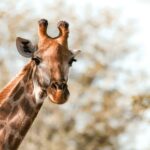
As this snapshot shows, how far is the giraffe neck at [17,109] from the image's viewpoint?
15.4m

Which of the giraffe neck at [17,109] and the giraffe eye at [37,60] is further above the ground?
the giraffe eye at [37,60]

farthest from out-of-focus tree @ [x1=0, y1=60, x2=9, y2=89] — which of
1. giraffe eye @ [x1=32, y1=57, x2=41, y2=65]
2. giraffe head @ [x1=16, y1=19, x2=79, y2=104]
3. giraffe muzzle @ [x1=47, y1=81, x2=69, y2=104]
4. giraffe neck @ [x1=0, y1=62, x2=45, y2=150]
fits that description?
giraffe muzzle @ [x1=47, y1=81, x2=69, y2=104]

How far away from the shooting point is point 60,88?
15.0 m

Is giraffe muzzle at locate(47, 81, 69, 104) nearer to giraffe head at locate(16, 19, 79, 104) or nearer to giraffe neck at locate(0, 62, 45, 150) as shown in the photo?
giraffe head at locate(16, 19, 79, 104)

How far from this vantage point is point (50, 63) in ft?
50.4

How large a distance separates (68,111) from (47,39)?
1329 inches

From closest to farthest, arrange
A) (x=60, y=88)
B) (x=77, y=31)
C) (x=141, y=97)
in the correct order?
(x=60, y=88) → (x=141, y=97) → (x=77, y=31)

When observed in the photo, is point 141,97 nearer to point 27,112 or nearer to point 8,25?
point 27,112

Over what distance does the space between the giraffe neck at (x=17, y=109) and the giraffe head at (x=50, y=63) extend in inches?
6.7

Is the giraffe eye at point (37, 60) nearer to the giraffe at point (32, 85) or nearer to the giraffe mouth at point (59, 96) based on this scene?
the giraffe at point (32, 85)

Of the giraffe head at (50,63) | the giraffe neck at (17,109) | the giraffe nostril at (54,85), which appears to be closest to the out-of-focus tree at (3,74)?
the giraffe head at (50,63)

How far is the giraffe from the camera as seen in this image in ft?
50.3

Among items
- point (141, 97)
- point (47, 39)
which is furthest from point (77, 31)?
point (47, 39)

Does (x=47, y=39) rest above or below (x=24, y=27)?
below
